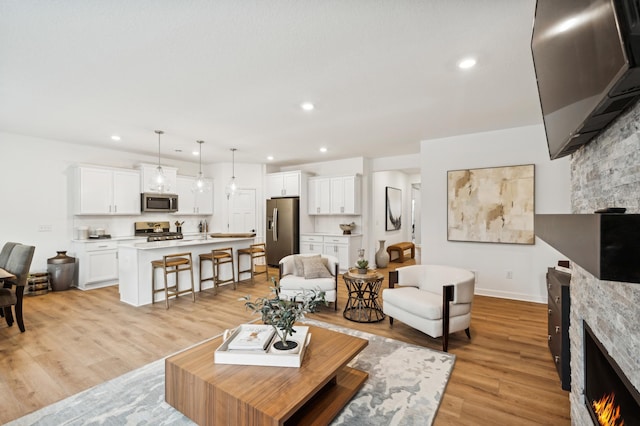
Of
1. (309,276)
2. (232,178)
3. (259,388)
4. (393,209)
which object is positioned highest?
(232,178)

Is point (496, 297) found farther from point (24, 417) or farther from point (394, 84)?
point (24, 417)

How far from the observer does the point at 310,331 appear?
2469 mm

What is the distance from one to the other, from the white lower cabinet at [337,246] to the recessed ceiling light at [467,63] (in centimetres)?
442

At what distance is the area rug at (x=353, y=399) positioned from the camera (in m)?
1.94

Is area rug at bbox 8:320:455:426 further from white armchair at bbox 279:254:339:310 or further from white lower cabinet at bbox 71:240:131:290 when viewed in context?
white lower cabinet at bbox 71:240:131:290

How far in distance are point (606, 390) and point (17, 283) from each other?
16.4ft

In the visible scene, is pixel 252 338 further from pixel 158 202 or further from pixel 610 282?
pixel 158 202

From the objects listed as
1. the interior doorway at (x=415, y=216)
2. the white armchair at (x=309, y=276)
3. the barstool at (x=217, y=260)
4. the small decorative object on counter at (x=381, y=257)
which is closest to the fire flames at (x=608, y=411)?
the white armchair at (x=309, y=276)

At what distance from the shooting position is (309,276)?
13.4ft

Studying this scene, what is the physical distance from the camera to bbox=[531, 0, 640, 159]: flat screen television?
2.08 ft

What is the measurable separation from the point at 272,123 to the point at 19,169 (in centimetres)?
439

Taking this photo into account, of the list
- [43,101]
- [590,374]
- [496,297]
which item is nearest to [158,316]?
[43,101]

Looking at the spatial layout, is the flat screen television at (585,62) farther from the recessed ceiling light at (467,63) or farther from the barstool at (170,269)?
the barstool at (170,269)

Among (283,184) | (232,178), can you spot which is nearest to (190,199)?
(232,178)
